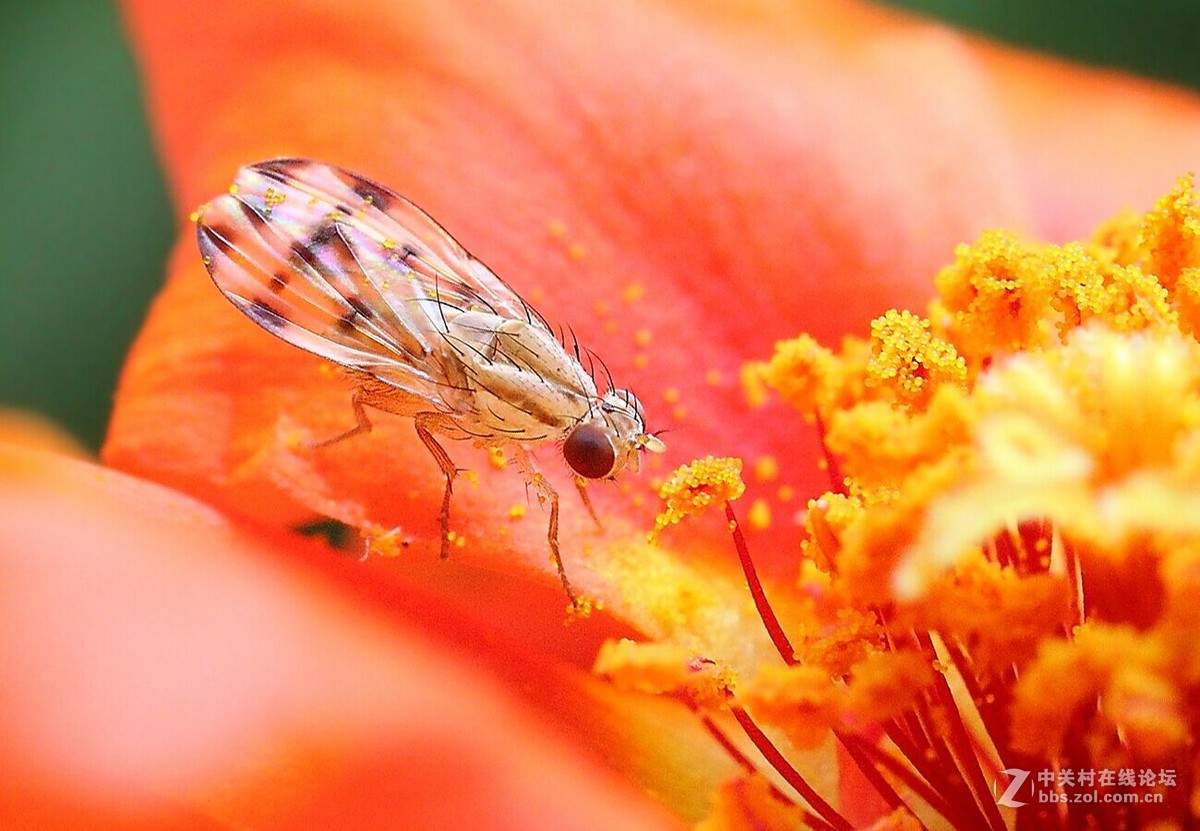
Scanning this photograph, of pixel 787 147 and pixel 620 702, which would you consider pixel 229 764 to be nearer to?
pixel 620 702

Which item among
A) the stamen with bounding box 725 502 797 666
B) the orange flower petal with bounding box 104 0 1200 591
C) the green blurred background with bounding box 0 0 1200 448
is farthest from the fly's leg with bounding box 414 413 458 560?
the green blurred background with bounding box 0 0 1200 448

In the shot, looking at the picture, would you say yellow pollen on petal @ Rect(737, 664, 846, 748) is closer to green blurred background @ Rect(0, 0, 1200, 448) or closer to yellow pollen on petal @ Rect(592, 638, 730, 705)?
yellow pollen on petal @ Rect(592, 638, 730, 705)

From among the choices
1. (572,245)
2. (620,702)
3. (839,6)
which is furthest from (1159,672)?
(839,6)

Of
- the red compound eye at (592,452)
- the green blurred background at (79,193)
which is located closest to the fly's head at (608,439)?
the red compound eye at (592,452)

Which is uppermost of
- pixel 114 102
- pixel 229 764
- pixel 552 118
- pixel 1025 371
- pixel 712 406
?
pixel 114 102

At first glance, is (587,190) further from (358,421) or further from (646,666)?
(646,666)

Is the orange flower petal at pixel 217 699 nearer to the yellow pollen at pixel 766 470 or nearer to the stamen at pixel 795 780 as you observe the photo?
the stamen at pixel 795 780
